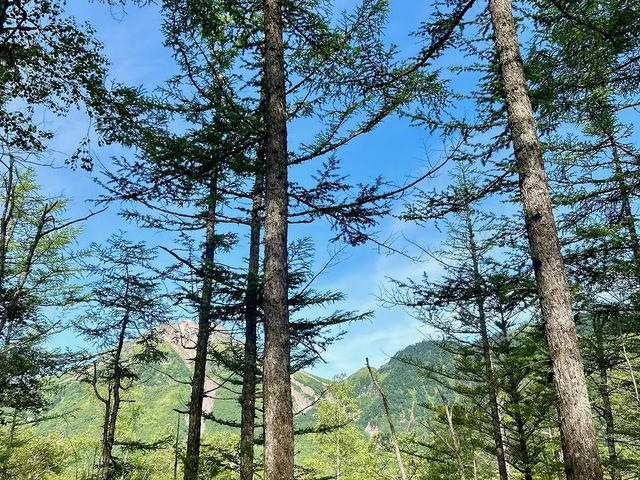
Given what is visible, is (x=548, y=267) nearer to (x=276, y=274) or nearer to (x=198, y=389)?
(x=276, y=274)

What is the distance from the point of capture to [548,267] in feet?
16.3

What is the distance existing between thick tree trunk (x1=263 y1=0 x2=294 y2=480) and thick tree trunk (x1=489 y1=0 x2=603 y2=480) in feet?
10.9

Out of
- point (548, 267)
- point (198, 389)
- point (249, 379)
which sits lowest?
point (198, 389)

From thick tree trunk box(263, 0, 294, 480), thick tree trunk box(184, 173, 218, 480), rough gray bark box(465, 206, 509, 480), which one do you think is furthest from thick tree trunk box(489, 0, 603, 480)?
thick tree trunk box(184, 173, 218, 480)

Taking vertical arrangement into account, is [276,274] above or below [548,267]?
above

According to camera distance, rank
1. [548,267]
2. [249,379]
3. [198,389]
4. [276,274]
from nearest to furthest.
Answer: [548,267] < [276,274] < [249,379] < [198,389]

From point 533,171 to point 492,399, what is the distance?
6.64 m

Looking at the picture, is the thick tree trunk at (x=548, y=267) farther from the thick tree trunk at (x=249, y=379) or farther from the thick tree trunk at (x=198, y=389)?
the thick tree trunk at (x=198, y=389)

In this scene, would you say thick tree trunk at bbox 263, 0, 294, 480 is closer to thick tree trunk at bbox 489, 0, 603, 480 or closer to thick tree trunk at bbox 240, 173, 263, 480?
thick tree trunk at bbox 240, 173, 263, 480

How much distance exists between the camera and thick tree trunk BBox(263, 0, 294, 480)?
436 centimetres

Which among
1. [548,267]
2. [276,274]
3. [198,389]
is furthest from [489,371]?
[198,389]

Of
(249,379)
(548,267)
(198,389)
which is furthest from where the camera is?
(198,389)

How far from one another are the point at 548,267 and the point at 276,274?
12.0 feet

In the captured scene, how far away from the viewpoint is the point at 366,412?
536 ft
